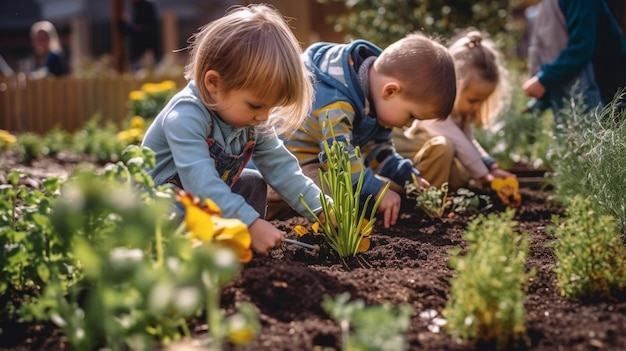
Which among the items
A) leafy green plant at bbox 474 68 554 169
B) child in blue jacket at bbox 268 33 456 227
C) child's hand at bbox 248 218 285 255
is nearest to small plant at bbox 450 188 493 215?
child in blue jacket at bbox 268 33 456 227

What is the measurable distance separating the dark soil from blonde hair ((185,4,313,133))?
0.61 m

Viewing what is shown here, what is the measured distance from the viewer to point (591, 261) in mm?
2061

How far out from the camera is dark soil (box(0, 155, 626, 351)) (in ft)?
5.90

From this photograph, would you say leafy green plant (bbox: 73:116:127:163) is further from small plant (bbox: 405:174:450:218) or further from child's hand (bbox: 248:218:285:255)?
child's hand (bbox: 248:218:285:255)

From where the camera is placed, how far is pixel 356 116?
375 centimetres

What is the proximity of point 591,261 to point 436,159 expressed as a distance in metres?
2.41

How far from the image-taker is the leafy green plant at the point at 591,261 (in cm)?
206

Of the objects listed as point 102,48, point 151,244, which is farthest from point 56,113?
point 102,48

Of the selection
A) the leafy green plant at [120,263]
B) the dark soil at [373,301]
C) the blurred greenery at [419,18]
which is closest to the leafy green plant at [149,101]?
the blurred greenery at [419,18]

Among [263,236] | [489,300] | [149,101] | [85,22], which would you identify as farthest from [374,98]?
[85,22]

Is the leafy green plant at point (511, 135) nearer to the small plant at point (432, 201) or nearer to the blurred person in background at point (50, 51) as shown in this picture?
the small plant at point (432, 201)

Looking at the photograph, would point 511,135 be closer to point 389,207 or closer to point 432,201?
point 432,201

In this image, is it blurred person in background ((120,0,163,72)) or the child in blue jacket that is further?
blurred person in background ((120,0,163,72))

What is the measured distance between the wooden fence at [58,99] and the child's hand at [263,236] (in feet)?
30.1
